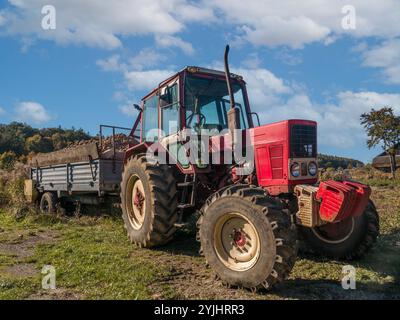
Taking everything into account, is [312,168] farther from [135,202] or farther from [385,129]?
[385,129]

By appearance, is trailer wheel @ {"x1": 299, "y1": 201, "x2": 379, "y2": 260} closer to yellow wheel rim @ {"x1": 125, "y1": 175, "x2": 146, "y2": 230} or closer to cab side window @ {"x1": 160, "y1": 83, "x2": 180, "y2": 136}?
cab side window @ {"x1": 160, "y1": 83, "x2": 180, "y2": 136}

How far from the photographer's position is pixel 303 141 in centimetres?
530

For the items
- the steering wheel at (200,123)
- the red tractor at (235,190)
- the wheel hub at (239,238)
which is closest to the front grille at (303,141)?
the red tractor at (235,190)

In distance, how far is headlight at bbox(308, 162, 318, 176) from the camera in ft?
17.4

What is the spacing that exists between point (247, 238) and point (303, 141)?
161cm

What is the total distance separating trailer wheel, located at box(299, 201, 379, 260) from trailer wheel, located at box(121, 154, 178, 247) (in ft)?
7.77

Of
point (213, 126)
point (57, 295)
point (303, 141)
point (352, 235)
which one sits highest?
point (213, 126)

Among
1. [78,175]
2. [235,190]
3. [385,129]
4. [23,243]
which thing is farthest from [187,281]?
[385,129]

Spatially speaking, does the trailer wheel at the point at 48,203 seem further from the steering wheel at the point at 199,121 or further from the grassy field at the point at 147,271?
the steering wheel at the point at 199,121

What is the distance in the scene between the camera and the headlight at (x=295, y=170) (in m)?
5.14

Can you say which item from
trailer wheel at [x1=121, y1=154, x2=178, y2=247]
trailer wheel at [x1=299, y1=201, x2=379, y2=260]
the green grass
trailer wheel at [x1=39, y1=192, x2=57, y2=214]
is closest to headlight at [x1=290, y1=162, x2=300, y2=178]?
trailer wheel at [x1=299, y1=201, x2=379, y2=260]

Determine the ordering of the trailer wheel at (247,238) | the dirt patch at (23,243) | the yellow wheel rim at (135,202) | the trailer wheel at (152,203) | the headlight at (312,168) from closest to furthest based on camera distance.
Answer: the trailer wheel at (247,238), the headlight at (312,168), the trailer wheel at (152,203), the dirt patch at (23,243), the yellow wheel rim at (135,202)

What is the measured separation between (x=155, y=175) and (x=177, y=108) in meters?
1.18

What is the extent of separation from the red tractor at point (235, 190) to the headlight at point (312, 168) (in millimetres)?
14
